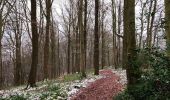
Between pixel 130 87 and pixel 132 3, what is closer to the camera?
pixel 130 87

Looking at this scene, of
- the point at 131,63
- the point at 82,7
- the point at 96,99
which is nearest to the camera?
the point at 131,63

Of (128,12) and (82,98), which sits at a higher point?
(128,12)

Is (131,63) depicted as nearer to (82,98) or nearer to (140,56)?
(140,56)

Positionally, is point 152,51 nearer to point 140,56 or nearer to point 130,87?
point 140,56

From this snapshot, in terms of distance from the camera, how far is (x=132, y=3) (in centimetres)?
1214

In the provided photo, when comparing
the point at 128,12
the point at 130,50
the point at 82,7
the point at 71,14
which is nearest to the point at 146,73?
the point at 130,50

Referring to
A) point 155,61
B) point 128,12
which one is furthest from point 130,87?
point 128,12

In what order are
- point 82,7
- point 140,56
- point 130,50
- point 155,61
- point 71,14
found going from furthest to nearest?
point 71,14 < point 82,7 < point 130,50 < point 140,56 < point 155,61

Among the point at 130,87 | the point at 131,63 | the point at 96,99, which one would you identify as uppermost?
the point at 131,63

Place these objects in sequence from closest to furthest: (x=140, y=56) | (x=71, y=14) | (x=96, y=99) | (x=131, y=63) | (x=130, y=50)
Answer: (x=140, y=56), (x=131, y=63), (x=130, y=50), (x=96, y=99), (x=71, y=14)

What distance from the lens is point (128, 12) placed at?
477 inches

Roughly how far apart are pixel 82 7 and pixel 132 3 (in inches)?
586

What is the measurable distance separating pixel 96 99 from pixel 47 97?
2099 millimetres

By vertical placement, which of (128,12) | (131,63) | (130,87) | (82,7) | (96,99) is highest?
(82,7)
